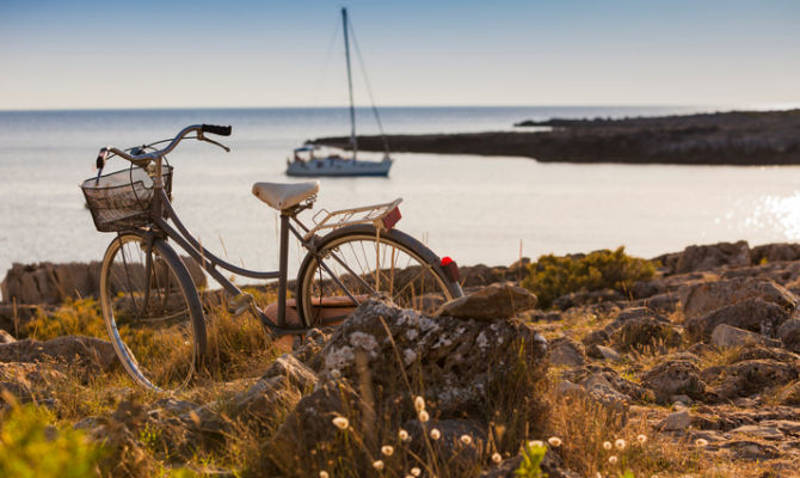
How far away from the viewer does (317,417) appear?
108 inches

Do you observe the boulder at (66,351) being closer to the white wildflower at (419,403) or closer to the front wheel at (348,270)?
the front wheel at (348,270)

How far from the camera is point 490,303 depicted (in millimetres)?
3057

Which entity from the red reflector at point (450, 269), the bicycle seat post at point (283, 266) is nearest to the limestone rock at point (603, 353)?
the red reflector at point (450, 269)

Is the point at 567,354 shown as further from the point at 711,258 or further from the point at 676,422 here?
the point at 711,258

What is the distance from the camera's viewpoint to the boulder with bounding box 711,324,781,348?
5021 mm

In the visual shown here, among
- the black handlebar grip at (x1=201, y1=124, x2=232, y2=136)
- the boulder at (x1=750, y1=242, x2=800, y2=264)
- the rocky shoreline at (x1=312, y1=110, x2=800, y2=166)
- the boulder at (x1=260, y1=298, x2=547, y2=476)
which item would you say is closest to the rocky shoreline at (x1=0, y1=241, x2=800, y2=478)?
the boulder at (x1=260, y1=298, x2=547, y2=476)

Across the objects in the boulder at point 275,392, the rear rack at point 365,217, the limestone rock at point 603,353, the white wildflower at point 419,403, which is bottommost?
the limestone rock at point 603,353

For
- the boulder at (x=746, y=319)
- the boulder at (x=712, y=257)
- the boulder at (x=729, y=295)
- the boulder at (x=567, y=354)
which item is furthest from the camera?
the boulder at (x=712, y=257)

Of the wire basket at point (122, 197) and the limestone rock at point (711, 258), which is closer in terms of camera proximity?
the wire basket at point (122, 197)

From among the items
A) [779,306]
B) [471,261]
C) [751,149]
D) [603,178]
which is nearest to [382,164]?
[603,178]

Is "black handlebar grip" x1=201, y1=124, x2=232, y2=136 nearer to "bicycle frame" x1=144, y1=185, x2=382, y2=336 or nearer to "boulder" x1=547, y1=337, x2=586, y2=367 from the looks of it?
"bicycle frame" x1=144, y1=185, x2=382, y2=336

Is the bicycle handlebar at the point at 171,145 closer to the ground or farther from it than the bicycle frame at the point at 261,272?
farther from it

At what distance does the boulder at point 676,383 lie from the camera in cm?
430

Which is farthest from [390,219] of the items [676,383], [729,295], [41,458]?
[729,295]
